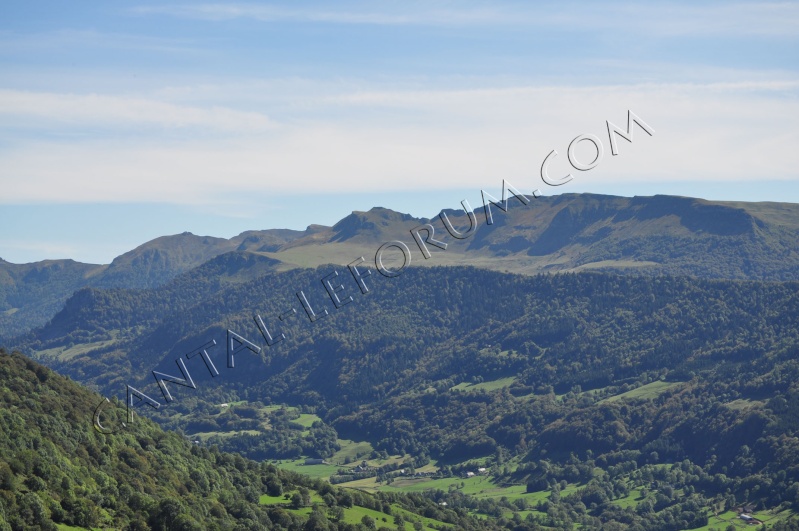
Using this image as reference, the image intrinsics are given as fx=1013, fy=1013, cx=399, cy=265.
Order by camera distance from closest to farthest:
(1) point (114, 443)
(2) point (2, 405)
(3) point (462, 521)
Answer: (2) point (2, 405) → (1) point (114, 443) → (3) point (462, 521)

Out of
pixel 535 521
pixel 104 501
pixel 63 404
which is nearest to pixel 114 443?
pixel 63 404

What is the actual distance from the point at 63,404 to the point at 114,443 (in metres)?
7.61

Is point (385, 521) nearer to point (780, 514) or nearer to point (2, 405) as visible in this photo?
point (2, 405)

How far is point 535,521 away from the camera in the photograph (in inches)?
7003

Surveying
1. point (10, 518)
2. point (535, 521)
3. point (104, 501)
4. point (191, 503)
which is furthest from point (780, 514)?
point (10, 518)

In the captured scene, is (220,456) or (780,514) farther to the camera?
(780,514)

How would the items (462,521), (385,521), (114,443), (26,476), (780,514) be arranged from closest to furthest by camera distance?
1. (26,476)
2. (114,443)
3. (385,521)
4. (462,521)
5. (780,514)

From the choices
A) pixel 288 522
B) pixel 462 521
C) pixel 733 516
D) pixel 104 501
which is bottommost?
pixel 733 516

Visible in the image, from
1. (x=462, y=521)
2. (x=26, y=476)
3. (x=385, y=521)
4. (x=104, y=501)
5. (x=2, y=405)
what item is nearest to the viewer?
(x=26, y=476)

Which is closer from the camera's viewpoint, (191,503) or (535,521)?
(191,503)

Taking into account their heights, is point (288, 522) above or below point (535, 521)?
above

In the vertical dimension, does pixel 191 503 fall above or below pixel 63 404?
below

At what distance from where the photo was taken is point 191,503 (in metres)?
105

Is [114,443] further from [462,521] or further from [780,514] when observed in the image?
[780,514]
